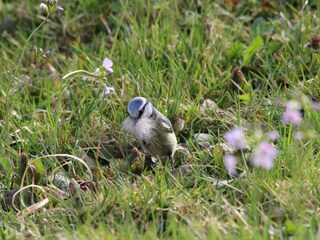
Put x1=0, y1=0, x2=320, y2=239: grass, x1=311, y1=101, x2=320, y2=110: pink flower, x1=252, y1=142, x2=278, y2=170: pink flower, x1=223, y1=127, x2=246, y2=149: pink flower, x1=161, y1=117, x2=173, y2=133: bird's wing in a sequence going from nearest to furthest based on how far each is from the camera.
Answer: x1=0, y1=0, x2=320, y2=239: grass < x1=252, y1=142, x2=278, y2=170: pink flower < x1=223, y1=127, x2=246, y2=149: pink flower < x1=161, y1=117, x2=173, y2=133: bird's wing < x1=311, y1=101, x2=320, y2=110: pink flower

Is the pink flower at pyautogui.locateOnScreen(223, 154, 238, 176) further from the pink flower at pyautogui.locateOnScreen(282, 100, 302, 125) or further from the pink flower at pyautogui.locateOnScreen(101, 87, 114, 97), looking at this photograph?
the pink flower at pyautogui.locateOnScreen(101, 87, 114, 97)

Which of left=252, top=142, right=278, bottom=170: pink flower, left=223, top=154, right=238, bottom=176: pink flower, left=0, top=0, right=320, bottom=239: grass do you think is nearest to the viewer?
left=0, top=0, right=320, bottom=239: grass

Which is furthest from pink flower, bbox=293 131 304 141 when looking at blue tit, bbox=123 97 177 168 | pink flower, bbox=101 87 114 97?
pink flower, bbox=101 87 114 97

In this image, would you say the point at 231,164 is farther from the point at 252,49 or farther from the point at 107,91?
the point at 252,49

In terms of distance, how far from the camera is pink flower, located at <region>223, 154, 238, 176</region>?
161 inches

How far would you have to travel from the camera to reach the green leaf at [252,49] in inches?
209

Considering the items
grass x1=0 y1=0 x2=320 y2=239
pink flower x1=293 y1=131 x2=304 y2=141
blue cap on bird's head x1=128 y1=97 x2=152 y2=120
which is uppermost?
blue cap on bird's head x1=128 y1=97 x2=152 y2=120

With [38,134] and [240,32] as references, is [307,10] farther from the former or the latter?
[38,134]

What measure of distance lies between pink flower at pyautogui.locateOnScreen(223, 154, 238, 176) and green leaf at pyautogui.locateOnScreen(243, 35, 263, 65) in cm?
133

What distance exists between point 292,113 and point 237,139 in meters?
0.33

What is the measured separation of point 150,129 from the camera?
4.36 m

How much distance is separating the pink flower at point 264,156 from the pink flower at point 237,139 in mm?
269

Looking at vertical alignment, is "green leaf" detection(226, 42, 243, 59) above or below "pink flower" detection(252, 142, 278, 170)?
below

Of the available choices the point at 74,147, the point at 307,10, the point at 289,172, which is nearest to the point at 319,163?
the point at 289,172
